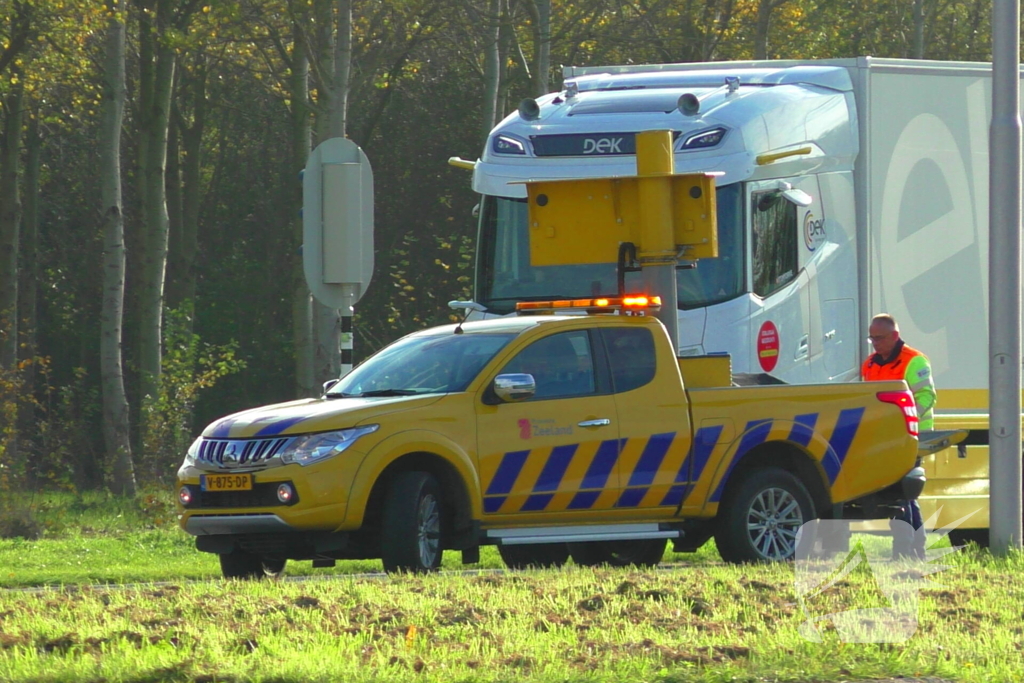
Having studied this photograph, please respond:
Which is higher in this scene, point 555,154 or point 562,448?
point 555,154

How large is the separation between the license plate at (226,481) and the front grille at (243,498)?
0.03 m

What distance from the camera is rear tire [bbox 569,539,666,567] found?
510 inches

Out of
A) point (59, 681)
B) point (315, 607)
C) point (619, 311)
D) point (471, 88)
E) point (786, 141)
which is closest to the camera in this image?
point (59, 681)

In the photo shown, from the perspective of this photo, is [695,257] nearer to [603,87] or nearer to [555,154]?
[555,154]

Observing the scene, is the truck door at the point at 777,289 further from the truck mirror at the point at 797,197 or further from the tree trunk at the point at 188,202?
the tree trunk at the point at 188,202

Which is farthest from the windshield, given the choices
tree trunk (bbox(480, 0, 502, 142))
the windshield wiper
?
tree trunk (bbox(480, 0, 502, 142))

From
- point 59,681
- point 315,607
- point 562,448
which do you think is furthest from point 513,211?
point 59,681

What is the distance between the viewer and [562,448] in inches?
446

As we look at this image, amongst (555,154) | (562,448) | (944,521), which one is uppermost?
(555,154)

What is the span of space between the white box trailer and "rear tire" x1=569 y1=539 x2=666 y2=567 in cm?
155

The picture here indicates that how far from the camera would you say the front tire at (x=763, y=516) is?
1170 centimetres

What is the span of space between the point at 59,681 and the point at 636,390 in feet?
18.4

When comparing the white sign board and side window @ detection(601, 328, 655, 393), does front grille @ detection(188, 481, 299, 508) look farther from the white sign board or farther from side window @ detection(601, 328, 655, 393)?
the white sign board

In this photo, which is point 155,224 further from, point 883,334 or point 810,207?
Result: point 883,334
